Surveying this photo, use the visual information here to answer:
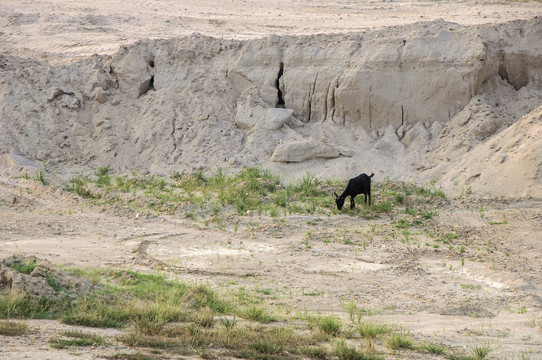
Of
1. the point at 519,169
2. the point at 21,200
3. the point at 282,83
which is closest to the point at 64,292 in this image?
the point at 21,200

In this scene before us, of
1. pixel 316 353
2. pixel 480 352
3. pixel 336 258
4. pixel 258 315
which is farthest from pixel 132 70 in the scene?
pixel 480 352

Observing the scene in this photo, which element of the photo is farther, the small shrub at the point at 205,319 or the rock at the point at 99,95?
the rock at the point at 99,95

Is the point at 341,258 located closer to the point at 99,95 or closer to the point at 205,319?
the point at 205,319

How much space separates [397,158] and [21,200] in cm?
915

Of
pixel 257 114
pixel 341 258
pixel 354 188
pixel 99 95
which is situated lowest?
pixel 341 258

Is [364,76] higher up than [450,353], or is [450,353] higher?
[364,76]

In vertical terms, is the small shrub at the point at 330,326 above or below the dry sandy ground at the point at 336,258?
above

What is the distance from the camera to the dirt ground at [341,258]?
7.25 metres

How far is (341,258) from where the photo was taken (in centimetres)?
1005

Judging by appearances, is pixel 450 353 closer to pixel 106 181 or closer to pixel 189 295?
pixel 189 295

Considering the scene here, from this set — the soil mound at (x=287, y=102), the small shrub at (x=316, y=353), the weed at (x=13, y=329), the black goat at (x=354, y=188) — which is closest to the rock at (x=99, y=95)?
the soil mound at (x=287, y=102)

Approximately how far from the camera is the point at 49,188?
14422 millimetres

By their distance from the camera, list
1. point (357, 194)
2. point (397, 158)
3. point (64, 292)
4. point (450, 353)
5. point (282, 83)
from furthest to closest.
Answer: point (282, 83), point (397, 158), point (357, 194), point (64, 292), point (450, 353)

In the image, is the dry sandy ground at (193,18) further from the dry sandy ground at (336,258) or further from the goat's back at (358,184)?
the goat's back at (358,184)
